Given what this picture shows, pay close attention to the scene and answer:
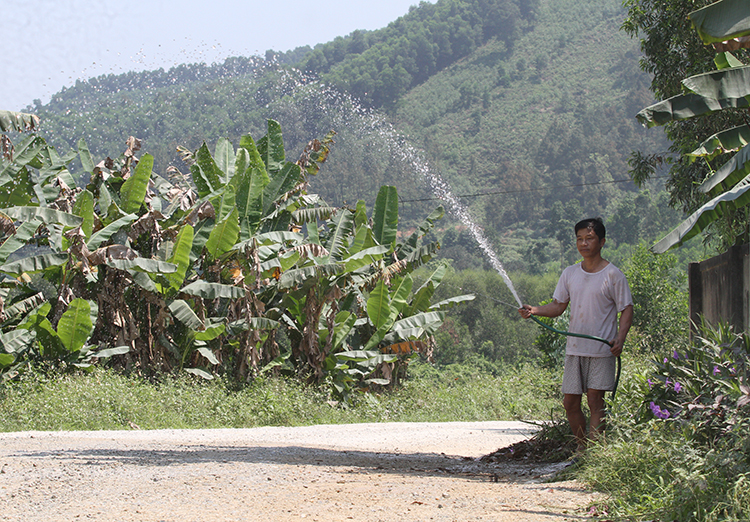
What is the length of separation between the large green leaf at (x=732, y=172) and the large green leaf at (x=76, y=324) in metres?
9.98

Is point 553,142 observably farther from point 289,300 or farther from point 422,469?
point 422,469

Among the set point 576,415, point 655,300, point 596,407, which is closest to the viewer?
point 596,407

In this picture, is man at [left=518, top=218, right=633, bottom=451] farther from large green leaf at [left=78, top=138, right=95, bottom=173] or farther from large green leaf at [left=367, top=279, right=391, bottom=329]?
large green leaf at [left=78, top=138, right=95, bottom=173]

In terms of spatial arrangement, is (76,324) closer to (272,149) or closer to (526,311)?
(272,149)

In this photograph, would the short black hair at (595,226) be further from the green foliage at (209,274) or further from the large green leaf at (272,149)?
the large green leaf at (272,149)

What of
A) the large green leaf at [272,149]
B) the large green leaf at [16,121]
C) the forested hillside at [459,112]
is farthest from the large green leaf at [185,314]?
the forested hillside at [459,112]

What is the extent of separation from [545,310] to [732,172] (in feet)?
5.97

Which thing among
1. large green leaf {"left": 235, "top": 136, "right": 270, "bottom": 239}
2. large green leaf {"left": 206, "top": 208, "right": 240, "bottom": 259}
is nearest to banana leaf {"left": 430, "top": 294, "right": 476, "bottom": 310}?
large green leaf {"left": 235, "top": 136, "right": 270, "bottom": 239}

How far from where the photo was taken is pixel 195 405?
12.2 meters

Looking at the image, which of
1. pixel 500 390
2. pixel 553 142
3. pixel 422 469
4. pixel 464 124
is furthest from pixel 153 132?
pixel 422 469

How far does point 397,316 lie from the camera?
15820 mm

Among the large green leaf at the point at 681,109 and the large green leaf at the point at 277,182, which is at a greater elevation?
the large green leaf at the point at 277,182

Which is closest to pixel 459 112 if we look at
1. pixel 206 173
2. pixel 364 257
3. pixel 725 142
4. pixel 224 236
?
pixel 206 173

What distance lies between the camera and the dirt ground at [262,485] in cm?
380
